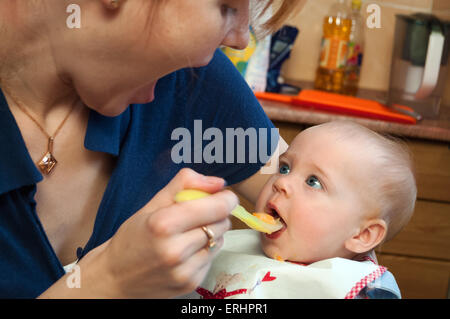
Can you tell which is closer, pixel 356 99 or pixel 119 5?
pixel 119 5

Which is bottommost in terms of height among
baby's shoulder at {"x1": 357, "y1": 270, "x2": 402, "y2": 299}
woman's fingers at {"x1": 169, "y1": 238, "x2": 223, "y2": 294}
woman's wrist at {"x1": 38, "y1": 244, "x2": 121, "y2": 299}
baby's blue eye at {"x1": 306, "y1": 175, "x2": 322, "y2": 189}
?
baby's shoulder at {"x1": 357, "y1": 270, "x2": 402, "y2": 299}

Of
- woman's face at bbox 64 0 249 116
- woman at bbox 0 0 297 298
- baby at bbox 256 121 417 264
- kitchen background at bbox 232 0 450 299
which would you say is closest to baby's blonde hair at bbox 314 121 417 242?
baby at bbox 256 121 417 264

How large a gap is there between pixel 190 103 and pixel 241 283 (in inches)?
15.4

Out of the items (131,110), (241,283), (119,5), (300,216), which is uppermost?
(119,5)

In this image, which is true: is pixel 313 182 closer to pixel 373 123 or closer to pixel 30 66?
pixel 30 66

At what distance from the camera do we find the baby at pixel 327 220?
929 mm

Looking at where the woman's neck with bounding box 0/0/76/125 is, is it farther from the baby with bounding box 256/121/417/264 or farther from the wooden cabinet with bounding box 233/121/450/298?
the wooden cabinet with bounding box 233/121/450/298

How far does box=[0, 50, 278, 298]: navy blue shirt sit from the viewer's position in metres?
0.85

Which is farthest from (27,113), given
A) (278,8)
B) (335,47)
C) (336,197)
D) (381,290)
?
(335,47)

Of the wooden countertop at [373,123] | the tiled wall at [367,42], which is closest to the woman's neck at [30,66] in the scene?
the wooden countertop at [373,123]

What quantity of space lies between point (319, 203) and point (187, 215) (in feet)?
1.29
